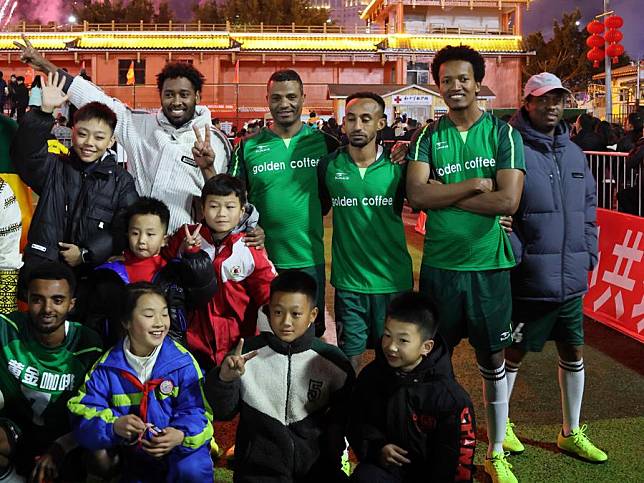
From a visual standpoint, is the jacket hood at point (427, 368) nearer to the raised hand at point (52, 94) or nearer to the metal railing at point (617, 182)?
the raised hand at point (52, 94)

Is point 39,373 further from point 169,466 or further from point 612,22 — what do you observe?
A: point 612,22

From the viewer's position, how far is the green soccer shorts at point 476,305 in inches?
147

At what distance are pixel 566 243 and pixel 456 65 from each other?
1183 mm

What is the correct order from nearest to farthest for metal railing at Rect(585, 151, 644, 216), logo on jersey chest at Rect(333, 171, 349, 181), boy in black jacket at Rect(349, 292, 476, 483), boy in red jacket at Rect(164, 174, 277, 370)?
boy in black jacket at Rect(349, 292, 476, 483) < boy in red jacket at Rect(164, 174, 277, 370) < logo on jersey chest at Rect(333, 171, 349, 181) < metal railing at Rect(585, 151, 644, 216)

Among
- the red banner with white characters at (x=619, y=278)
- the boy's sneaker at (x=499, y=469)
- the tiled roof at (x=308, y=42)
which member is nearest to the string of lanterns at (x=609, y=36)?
the tiled roof at (x=308, y=42)

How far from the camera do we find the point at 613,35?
76.4ft

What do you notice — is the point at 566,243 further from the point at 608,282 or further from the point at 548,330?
the point at 608,282

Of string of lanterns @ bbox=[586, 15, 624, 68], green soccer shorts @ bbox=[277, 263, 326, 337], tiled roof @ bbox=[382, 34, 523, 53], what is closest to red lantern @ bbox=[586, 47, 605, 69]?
string of lanterns @ bbox=[586, 15, 624, 68]

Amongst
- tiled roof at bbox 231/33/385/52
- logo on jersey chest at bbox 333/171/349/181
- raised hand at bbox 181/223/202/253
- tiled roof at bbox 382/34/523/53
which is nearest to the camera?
raised hand at bbox 181/223/202/253

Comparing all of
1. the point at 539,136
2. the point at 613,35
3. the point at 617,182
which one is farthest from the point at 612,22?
the point at 539,136

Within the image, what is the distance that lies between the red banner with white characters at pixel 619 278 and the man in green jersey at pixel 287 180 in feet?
11.4

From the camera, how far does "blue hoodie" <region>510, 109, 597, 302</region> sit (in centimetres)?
397

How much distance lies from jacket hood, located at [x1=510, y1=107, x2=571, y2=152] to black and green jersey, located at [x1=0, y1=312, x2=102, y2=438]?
2.57 m

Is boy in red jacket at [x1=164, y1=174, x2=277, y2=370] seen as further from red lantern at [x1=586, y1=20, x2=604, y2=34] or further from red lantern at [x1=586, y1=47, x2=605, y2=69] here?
red lantern at [x1=586, y1=47, x2=605, y2=69]
